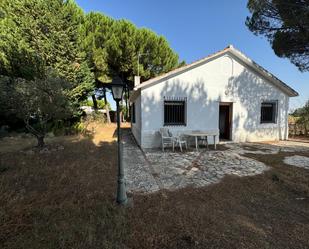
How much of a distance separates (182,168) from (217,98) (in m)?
5.55

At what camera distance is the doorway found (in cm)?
1086

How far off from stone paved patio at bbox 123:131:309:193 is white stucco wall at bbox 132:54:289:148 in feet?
6.28

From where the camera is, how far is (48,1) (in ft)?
44.3

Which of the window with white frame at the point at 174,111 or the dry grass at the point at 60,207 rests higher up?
the window with white frame at the point at 174,111

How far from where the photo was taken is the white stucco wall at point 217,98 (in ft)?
30.9

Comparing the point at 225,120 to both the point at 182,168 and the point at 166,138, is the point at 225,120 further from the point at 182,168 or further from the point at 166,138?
the point at 182,168

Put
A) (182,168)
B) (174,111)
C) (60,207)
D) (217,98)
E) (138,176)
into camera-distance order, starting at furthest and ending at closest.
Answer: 1. (217,98)
2. (174,111)
3. (182,168)
4. (138,176)
5. (60,207)

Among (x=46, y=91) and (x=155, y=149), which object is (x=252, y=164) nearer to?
(x=155, y=149)

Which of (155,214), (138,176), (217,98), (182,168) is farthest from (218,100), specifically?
A: (155,214)

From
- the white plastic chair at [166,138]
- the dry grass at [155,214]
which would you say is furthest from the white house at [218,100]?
the dry grass at [155,214]

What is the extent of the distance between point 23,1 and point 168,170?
15.3 metres

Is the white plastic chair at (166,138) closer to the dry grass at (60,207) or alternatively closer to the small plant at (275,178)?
the dry grass at (60,207)

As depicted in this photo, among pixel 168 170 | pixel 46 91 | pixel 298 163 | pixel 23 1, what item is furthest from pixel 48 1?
pixel 298 163

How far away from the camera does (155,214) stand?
341 cm
